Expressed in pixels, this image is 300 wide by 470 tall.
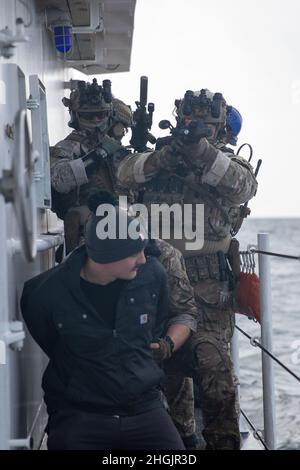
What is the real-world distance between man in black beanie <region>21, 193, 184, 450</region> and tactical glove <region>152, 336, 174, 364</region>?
0.55ft

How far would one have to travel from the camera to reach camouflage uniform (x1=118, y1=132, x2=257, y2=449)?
177 inches

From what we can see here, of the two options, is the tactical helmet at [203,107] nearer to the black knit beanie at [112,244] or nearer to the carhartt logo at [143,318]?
the black knit beanie at [112,244]

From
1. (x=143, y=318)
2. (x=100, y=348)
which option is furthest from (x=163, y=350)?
(x=100, y=348)

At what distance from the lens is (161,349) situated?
151 inches

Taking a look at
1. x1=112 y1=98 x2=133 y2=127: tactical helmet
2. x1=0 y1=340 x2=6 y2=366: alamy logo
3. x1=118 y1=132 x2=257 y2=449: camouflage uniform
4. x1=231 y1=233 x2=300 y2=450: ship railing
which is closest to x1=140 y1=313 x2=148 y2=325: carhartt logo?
x1=0 y1=340 x2=6 y2=366: alamy logo

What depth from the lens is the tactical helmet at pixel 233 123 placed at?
5.37 meters

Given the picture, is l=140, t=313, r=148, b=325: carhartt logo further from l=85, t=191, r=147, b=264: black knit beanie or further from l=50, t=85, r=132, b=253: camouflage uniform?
l=50, t=85, r=132, b=253: camouflage uniform

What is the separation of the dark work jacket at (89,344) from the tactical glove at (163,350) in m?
0.16

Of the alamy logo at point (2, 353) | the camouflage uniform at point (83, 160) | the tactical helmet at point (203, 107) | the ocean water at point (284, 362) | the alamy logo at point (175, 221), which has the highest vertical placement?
the tactical helmet at point (203, 107)

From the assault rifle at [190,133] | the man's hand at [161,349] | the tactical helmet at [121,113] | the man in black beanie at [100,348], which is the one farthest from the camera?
the tactical helmet at [121,113]

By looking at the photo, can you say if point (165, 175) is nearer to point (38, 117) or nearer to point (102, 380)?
point (38, 117)

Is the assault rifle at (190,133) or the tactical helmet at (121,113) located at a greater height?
the tactical helmet at (121,113)

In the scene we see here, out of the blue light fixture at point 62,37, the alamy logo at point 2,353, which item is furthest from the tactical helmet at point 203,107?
the alamy logo at point 2,353

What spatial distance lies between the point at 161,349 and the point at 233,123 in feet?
6.68
